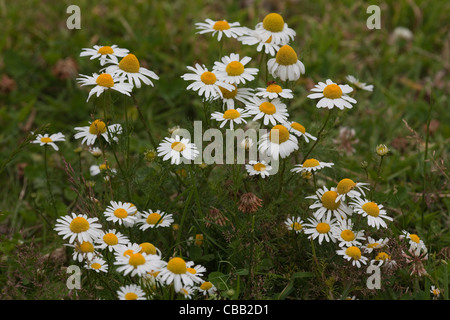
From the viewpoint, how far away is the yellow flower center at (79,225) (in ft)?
6.30

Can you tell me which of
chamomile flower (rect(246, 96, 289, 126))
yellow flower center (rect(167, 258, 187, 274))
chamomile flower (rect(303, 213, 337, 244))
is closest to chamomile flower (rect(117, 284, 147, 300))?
yellow flower center (rect(167, 258, 187, 274))

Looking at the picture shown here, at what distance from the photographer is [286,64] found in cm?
213

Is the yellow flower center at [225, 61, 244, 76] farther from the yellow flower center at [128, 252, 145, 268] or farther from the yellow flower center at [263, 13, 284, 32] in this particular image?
the yellow flower center at [128, 252, 145, 268]

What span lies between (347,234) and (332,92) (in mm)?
523

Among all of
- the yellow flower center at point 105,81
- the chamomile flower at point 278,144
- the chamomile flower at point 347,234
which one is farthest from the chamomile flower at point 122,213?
the chamomile flower at point 347,234

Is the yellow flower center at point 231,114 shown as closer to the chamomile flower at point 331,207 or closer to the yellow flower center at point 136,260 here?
the chamomile flower at point 331,207

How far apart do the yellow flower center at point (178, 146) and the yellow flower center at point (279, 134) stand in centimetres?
32

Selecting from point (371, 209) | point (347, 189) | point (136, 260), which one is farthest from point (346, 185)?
point (136, 260)

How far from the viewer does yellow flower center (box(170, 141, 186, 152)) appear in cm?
199

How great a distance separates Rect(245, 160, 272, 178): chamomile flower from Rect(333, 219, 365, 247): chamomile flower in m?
0.33

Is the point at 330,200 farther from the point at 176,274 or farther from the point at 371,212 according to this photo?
the point at 176,274

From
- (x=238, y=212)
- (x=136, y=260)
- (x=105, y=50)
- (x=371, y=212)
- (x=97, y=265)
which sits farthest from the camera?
(x=238, y=212)

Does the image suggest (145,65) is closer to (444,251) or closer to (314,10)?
(314,10)
